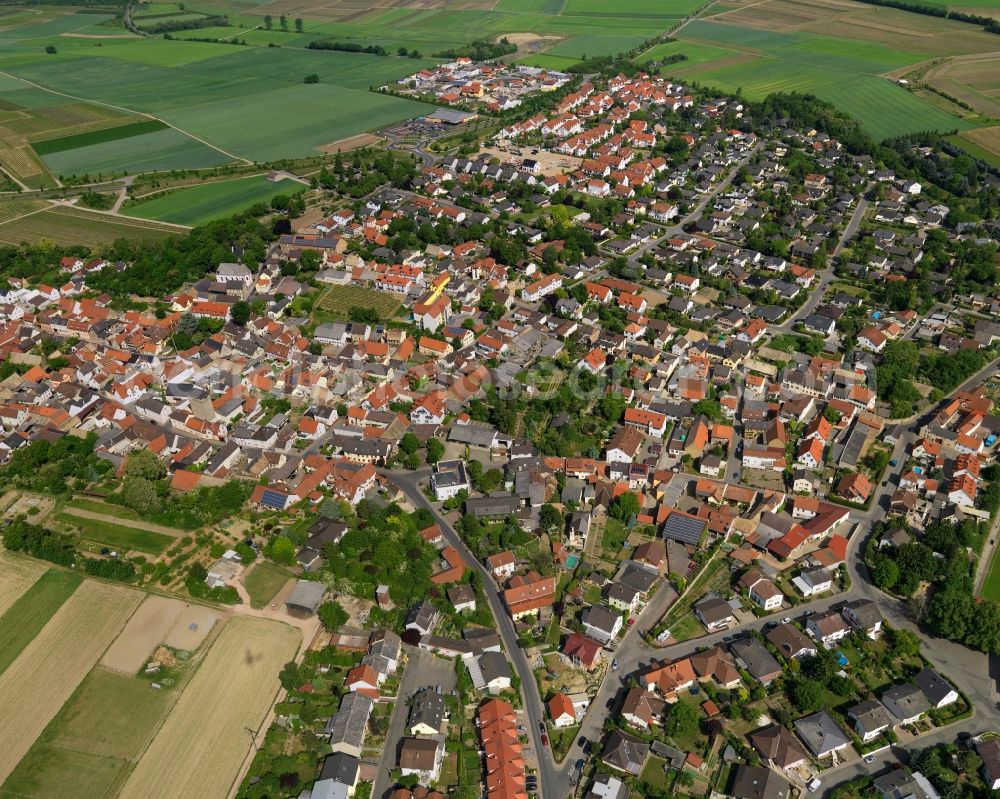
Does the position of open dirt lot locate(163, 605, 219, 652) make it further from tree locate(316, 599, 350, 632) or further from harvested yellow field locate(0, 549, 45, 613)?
harvested yellow field locate(0, 549, 45, 613)

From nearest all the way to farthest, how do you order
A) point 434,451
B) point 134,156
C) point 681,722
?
point 681,722 < point 434,451 < point 134,156

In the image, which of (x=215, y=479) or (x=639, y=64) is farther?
(x=639, y=64)

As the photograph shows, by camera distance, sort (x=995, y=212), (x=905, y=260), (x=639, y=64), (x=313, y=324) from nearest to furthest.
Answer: (x=313, y=324) < (x=905, y=260) < (x=995, y=212) < (x=639, y=64)

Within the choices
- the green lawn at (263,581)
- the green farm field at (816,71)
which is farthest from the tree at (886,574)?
the green farm field at (816,71)

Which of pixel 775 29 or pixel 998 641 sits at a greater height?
pixel 775 29

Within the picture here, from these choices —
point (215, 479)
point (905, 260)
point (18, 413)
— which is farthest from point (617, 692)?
point (905, 260)

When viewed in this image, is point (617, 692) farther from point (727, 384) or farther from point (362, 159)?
point (362, 159)

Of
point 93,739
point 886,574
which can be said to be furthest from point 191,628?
point 886,574

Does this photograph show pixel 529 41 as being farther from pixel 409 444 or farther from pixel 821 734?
pixel 821 734
